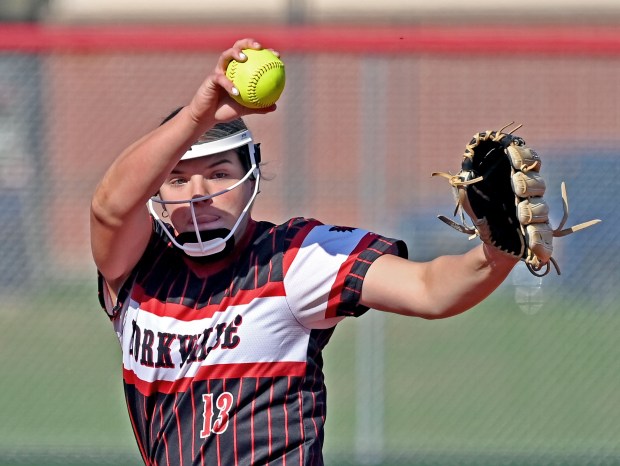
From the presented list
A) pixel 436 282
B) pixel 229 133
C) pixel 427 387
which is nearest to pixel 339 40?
pixel 427 387

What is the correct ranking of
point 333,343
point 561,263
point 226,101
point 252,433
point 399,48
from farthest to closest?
point 333,343 < point 561,263 < point 399,48 < point 252,433 < point 226,101

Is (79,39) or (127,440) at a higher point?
(79,39)

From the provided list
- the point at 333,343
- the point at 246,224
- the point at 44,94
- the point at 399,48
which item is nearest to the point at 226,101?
the point at 246,224

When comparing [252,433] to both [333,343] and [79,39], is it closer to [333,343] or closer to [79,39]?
[79,39]

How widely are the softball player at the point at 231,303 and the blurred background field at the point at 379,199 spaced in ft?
8.11

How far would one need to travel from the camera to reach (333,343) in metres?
5.93

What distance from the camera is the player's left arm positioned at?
200cm

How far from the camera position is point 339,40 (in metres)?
4.75

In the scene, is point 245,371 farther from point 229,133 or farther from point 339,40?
point 339,40

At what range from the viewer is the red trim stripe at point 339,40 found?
466cm

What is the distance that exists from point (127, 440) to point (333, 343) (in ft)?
4.41

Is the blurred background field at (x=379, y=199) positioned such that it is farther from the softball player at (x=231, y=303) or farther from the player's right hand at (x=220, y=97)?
the player's right hand at (x=220, y=97)

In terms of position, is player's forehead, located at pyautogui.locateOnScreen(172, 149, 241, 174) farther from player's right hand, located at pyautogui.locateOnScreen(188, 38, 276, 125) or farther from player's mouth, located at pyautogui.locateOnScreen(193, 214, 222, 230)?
player's right hand, located at pyautogui.locateOnScreen(188, 38, 276, 125)

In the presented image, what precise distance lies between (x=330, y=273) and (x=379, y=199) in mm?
2630
